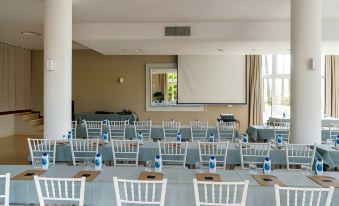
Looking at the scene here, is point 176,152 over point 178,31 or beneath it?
beneath

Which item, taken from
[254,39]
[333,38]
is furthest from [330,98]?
[254,39]

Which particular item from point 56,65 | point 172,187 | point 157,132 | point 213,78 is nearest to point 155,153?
point 172,187

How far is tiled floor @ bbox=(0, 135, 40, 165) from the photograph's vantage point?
25.6 feet

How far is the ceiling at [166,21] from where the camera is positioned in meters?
6.68

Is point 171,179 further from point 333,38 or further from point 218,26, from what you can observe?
point 333,38

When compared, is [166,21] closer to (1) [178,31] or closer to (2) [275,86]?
(1) [178,31]

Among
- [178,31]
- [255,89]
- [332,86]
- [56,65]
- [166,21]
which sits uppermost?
[166,21]

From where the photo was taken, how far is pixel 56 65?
6.05 m

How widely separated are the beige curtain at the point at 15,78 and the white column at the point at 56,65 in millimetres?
5978

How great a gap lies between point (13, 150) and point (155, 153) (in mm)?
5761

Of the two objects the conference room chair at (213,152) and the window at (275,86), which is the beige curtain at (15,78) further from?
the window at (275,86)

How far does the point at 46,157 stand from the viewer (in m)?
3.77

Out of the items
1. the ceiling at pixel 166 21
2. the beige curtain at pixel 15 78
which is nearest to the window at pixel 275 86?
the ceiling at pixel 166 21

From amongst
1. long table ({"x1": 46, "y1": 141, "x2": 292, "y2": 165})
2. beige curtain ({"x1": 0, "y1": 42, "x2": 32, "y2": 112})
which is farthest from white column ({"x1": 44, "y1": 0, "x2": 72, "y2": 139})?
beige curtain ({"x1": 0, "y1": 42, "x2": 32, "y2": 112})
